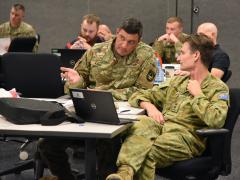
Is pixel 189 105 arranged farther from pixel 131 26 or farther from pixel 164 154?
pixel 131 26

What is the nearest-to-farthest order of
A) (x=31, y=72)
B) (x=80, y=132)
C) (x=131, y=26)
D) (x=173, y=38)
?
1. (x=80, y=132)
2. (x=131, y=26)
3. (x=31, y=72)
4. (x=173, y=38)

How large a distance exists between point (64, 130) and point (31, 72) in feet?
5.73

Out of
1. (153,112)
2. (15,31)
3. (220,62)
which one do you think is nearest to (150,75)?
(153,112)

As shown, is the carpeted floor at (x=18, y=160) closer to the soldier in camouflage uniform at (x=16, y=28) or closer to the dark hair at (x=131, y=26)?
the dark hair at (x=131, y=26)

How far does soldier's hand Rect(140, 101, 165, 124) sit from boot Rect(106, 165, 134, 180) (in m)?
0.50

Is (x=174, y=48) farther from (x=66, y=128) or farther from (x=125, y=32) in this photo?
(x=66, y=128)

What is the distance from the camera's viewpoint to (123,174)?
9.25 feet

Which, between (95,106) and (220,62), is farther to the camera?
(220,62)

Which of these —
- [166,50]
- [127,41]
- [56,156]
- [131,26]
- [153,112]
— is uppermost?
[131,26]

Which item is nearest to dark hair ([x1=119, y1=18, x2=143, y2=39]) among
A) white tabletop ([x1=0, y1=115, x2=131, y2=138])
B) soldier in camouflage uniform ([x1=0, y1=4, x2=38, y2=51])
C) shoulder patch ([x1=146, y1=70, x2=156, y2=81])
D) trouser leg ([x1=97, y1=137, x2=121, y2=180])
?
shoulder patch ([x1=146, y1=70, x2=156, y2=81])

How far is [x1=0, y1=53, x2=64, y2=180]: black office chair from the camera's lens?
441 centimetres

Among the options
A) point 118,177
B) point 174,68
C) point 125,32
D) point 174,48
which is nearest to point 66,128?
point 118,177

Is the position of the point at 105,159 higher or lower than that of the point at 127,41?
lower

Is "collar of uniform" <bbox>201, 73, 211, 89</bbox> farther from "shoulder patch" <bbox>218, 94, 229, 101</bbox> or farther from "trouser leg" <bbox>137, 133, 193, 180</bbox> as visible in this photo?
"trouser leg" <bbox>137, 133, 193, 180</bbox>
